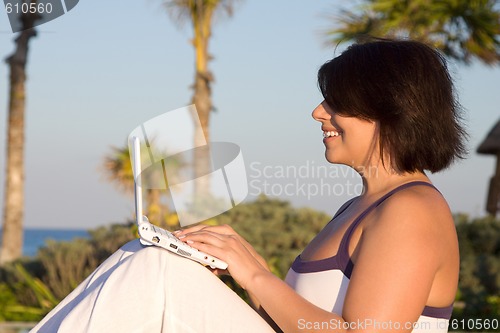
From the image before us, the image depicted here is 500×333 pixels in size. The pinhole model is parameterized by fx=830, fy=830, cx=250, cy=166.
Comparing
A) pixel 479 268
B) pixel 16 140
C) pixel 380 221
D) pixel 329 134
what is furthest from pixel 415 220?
pixel 16 140

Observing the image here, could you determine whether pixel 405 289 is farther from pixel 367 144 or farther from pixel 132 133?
pixel 132 133

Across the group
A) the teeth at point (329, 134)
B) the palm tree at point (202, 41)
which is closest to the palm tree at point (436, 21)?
the palm tree at point (202, 41)

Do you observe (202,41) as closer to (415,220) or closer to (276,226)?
(276,226)

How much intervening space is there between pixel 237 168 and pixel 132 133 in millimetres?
581

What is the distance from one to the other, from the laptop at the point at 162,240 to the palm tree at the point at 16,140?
426 inches

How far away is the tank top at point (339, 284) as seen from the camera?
91.8 inches

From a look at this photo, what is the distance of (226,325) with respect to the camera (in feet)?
7.24

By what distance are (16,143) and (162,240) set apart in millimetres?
11059

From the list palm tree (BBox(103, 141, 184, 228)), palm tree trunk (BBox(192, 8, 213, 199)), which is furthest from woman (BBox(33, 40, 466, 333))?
palm tree trunk (BBox(192, 8, 213, 199))

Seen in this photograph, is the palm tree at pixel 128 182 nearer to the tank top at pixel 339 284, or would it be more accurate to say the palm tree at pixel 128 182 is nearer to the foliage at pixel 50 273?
the foliage at pixel 50 273

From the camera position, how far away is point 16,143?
12.7 metres

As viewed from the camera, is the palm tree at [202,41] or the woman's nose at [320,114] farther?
the palm tree at [202,41]

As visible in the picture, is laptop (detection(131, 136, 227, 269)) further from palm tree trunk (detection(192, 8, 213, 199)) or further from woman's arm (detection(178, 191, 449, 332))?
palm tree trunk (detection(192, 8, 213, 199))

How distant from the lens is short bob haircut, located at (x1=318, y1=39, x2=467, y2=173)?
2.38 meters
